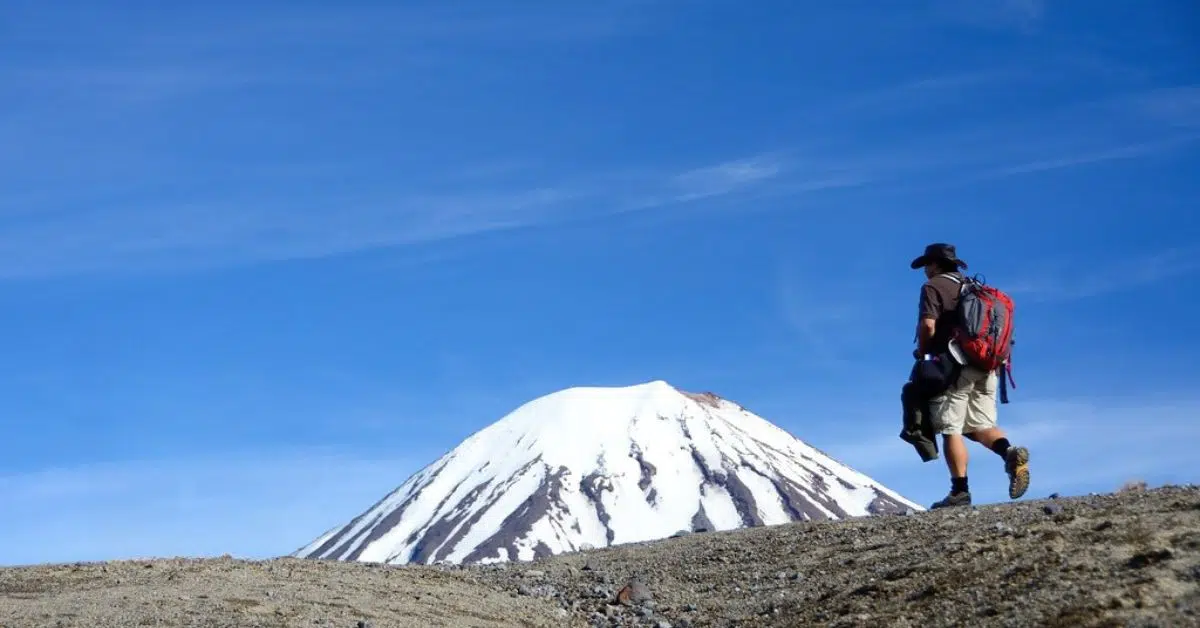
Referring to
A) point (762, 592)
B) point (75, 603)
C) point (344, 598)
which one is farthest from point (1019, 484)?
point (75, 603)

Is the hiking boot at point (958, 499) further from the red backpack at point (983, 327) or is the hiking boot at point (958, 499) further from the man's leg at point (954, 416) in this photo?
the red backpack at point (983, 327)

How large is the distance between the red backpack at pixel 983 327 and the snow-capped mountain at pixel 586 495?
14281 centimetres

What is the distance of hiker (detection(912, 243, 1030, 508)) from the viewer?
15.2m

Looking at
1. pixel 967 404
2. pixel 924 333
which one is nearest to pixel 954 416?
pixel 967 404

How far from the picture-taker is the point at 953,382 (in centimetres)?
1529

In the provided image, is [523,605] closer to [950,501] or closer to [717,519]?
[950,501]

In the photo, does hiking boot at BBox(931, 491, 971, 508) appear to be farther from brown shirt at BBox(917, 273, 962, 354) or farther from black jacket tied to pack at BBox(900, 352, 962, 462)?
brown shirt at BBox(917, 273, 962, 354)

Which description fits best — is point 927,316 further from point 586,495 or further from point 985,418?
point 586,495

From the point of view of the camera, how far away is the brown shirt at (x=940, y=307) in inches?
605

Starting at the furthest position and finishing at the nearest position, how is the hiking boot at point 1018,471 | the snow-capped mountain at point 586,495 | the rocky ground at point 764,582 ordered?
the snow-capped mountain at point 586,495 → the hiking boot at point 1018,471 → the rocky ground at point 764,582

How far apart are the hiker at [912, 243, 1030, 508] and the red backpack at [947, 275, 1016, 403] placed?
0.04m

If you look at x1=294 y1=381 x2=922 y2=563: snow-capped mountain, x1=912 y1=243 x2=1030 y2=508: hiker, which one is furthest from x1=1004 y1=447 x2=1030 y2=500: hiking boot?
x1=294 y1=381 x2=922 y2=563: snow-capped mountain

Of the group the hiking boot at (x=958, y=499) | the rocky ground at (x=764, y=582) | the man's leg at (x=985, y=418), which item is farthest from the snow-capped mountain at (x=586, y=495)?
the man's leg at (x=985, y=418)

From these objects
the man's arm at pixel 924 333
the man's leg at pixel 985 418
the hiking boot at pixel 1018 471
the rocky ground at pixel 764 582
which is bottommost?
the rocky ground at pixel 764 582
